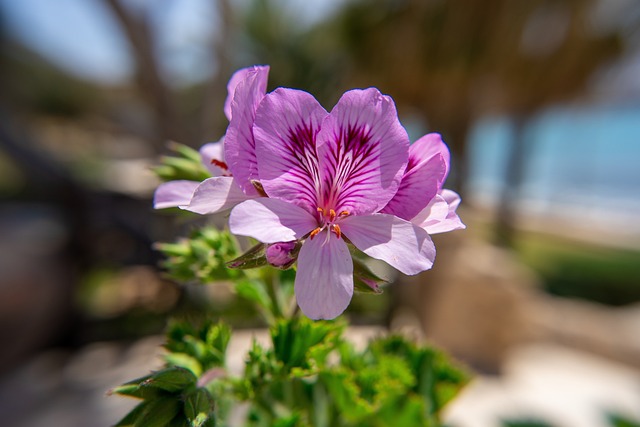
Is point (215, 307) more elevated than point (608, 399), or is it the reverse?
point (215, 307)

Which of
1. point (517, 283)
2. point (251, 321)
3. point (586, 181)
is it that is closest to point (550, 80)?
point (517, 283)

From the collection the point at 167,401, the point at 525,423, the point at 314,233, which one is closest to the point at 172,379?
the point at 167,401

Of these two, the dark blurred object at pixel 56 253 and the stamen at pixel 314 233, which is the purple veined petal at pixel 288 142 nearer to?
the stamen at pixel 314 233

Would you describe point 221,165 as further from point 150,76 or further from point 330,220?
point 150,76

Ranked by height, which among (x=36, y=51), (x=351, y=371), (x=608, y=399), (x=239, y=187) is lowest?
(x=608, y=399)

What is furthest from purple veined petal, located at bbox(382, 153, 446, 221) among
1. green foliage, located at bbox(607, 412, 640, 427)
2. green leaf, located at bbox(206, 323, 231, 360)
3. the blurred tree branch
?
the blurred tree branch

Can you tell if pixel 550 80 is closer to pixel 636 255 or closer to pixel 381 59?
pixel 381 59
